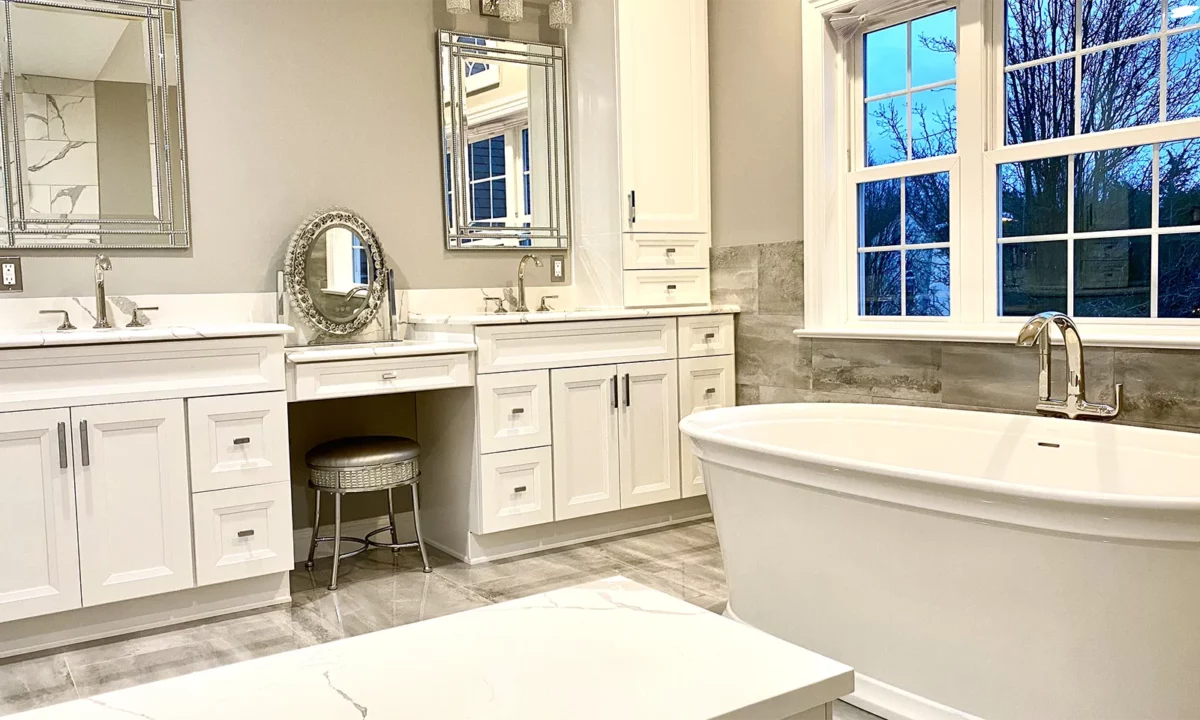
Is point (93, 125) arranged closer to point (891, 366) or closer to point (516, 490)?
point (516, 490)

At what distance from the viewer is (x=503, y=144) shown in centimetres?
421

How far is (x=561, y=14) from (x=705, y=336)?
61.5 inches

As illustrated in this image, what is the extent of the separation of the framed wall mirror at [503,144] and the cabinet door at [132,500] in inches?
60.6

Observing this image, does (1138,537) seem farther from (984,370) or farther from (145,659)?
(145,659)

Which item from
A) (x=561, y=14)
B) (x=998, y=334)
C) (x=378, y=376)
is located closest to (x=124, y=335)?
(x=378, y=376)

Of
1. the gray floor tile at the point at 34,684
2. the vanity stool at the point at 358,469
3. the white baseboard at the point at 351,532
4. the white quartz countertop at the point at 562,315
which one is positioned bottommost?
the gray floor tile at the point at 34,684

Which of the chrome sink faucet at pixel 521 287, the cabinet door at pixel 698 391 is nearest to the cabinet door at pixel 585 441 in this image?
the cabinet door at pixel 698 391

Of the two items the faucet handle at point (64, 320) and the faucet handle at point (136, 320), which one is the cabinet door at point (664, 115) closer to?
the faucet handle at point (136, 320)

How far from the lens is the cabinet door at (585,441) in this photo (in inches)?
149

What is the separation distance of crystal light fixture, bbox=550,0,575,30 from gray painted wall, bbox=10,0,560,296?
223mm

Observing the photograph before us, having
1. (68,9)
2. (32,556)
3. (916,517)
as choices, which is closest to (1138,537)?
(916,517)

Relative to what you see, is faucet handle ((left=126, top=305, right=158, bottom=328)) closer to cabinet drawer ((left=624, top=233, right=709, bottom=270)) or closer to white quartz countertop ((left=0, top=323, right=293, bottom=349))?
white quartz countertop ((left=0, top=323, right=293, bottom=349))

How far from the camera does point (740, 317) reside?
13.9 ft

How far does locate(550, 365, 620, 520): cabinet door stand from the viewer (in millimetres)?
3795
